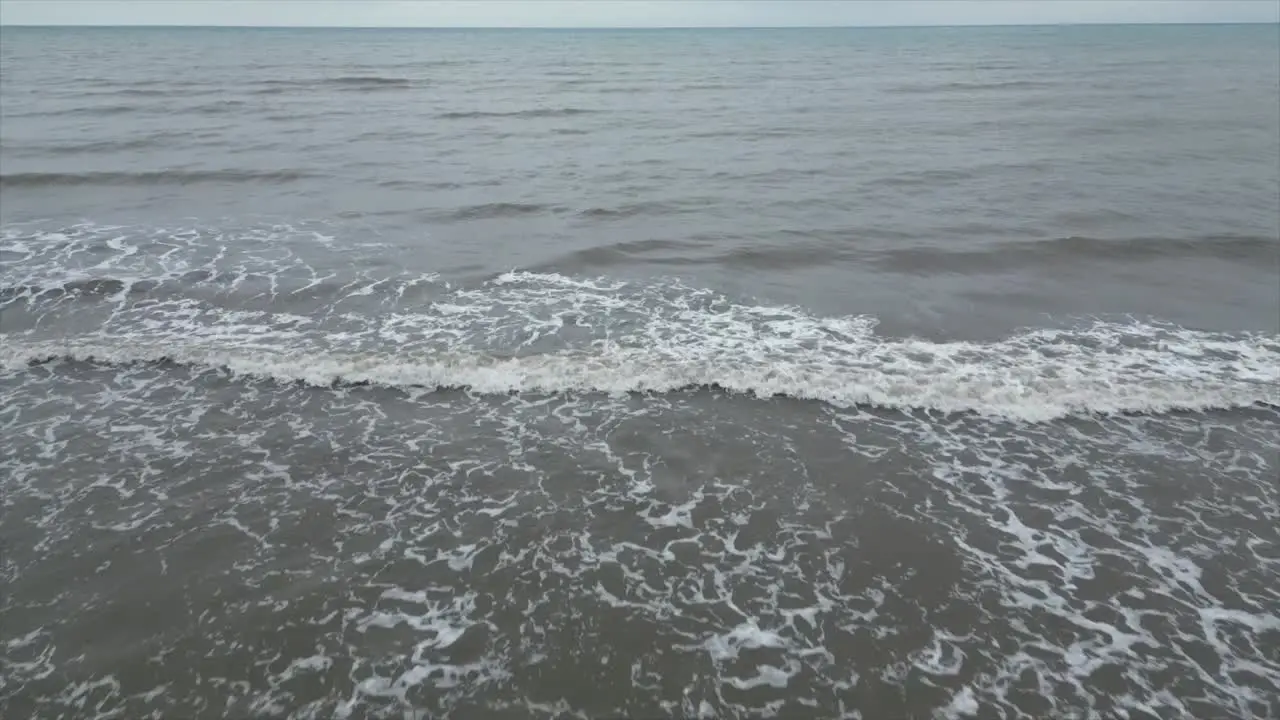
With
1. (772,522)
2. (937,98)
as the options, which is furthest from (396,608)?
(937,98)

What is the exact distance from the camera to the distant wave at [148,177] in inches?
763

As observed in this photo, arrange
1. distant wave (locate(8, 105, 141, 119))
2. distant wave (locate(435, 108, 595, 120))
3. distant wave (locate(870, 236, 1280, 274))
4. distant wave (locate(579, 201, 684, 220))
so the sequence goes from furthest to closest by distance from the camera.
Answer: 1. distant wave (locate(435, 108, 595, 120))
2. distant wave (locate(8, 105, 141, 119))
3. distant wave (locate(579, 201, 684, 220))
4. distant wave (locate(870, 236, 1280, 274))

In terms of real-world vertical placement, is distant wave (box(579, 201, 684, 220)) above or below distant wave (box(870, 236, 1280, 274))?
above

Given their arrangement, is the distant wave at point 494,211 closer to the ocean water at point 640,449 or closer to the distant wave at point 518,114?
the ocean water at point 640,449

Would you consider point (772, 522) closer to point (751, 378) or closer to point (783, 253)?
point (751, 378)

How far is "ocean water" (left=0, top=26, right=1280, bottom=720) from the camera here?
5.45m

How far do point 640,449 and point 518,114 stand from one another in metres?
27.3

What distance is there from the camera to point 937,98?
35312mm

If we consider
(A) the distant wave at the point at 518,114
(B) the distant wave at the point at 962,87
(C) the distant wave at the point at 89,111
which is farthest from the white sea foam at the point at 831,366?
(B) the distant wave at the point at 962,87

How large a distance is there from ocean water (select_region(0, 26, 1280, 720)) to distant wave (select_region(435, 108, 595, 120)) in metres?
13.4

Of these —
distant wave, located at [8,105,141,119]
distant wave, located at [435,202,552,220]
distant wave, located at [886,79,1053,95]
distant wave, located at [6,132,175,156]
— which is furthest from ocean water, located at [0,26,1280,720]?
distant wave, located at [886,79,1053,95]

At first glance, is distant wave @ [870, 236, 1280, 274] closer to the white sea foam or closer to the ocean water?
the ocean water

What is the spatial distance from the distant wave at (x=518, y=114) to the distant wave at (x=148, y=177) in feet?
39.3

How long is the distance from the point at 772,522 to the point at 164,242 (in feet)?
44.8
